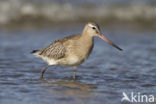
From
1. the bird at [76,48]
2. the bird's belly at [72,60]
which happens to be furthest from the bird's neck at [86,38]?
the bird's belly at [72,60]

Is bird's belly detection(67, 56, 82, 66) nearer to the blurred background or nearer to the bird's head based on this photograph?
the blurred background

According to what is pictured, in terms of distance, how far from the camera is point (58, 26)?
13656mm

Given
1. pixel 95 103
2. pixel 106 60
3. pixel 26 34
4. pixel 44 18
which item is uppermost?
pixel 44 18

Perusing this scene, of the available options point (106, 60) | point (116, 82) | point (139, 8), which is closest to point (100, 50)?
point (106, 60)

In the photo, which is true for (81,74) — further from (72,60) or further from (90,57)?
(90,57)

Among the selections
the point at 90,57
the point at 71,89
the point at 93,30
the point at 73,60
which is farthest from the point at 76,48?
the point at 90,57

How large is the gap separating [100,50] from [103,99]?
4524 millimetres

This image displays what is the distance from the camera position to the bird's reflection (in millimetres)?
5953

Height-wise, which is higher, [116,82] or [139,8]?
[139,8]

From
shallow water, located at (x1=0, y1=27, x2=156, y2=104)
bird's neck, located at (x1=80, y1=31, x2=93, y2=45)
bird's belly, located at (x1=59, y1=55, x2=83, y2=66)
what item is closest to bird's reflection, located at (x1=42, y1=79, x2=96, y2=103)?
shallow water, located at (x1=0, y1=27, x2=156, y2=104)

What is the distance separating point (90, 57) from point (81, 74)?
182 cm

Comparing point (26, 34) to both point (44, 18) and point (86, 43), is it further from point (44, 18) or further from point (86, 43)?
point (86, 43)

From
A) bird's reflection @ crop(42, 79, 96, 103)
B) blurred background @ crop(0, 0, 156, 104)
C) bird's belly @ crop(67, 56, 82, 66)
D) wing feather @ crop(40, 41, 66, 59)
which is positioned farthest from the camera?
wing feather @ crop(40, 41, 66, 59)

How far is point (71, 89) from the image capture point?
6.48 meters
